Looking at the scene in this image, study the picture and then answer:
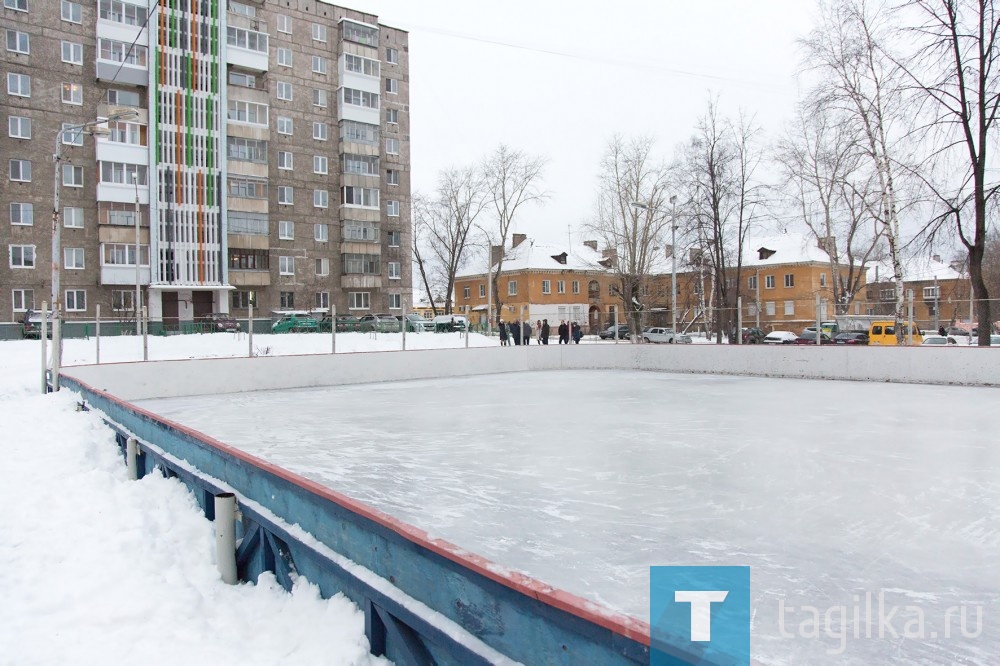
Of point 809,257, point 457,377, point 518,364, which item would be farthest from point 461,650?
point 809,257

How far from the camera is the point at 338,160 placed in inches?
1837

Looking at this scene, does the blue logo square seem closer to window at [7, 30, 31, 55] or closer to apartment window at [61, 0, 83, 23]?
window at [7, 30, 31, 55]

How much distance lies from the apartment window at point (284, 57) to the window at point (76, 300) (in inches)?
735

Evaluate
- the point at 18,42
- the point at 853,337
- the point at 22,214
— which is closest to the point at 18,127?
the point at 18,42

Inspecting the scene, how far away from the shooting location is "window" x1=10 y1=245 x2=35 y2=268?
36.3 meters

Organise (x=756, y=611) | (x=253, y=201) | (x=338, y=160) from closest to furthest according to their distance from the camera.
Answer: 1. (x=756, y=611)
2. (x=253, y=201)
3. (x=338, y=160)

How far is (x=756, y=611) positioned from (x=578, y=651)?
1760 mm

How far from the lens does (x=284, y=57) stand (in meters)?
44.8

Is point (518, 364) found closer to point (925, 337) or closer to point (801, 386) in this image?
point (801, 386)

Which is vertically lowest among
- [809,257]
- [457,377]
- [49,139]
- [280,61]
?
[457,377]

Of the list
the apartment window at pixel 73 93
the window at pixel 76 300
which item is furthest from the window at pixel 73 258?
the apartment window at pixel 73 93

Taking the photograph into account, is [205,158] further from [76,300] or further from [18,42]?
[76,300]

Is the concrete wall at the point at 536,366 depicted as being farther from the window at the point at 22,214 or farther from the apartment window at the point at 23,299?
the window at the point at 22,214

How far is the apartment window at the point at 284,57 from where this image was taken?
44594 mm
